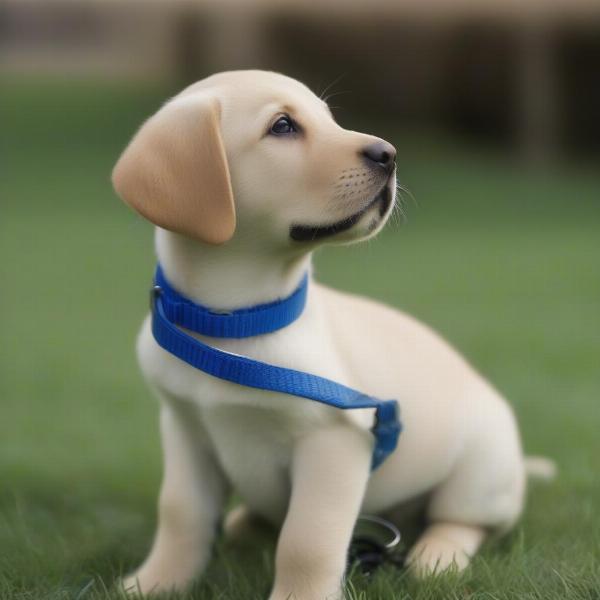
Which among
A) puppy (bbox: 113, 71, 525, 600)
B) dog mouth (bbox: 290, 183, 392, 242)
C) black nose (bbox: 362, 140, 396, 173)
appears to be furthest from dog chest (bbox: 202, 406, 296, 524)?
black nose (bbox: 362, 140, 396, 173)

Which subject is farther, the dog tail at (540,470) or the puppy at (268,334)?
the dog tail at (540,470)

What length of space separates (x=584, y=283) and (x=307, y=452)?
21.3ft

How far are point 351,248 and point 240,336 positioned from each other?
8998mm

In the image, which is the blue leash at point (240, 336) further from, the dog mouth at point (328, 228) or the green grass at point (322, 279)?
the green grass at point (322, 279)

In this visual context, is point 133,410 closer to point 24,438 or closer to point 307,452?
point 24,438

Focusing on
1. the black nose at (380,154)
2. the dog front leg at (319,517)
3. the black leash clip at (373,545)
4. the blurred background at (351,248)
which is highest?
the black nose at (380,154)

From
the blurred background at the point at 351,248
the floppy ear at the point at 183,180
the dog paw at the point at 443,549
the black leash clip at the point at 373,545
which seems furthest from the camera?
the blurred background at the point at 351,248

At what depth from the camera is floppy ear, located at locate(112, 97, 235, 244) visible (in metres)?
2.40

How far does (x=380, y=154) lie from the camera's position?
2520mm

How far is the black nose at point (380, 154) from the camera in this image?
2.52 metres

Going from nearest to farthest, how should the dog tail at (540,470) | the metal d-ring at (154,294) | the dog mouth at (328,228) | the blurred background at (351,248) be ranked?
the dog mouth at (328,228) → the metal d-ring at (154,294) → the blurred background at (351,248) → the dog tail at (540,470)

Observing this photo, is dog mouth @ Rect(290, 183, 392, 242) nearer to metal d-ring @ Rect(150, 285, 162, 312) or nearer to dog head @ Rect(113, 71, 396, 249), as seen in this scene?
dog head @ Rect(113, 71, 396, 249)

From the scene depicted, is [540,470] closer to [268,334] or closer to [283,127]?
[268,334]

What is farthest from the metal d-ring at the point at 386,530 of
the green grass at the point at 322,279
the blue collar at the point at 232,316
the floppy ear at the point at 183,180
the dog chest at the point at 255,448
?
the floppy ear at the point at 183,180
